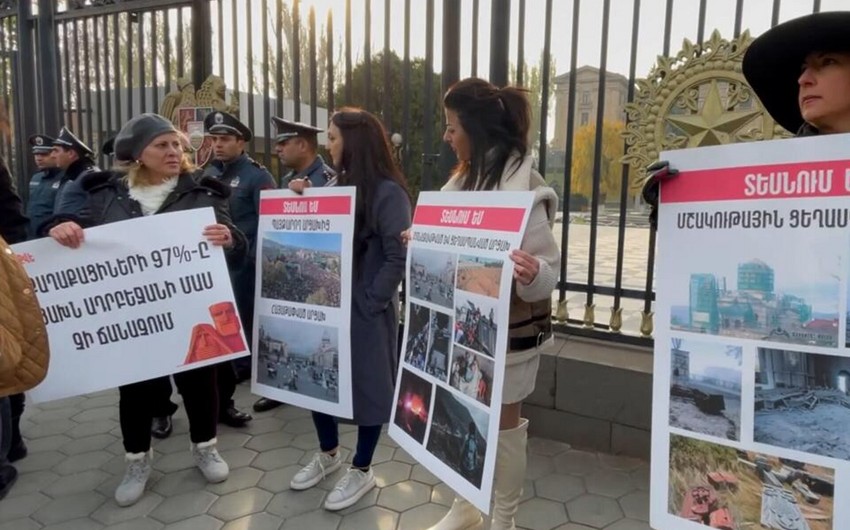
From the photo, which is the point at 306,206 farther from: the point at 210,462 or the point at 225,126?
the point at 225,126

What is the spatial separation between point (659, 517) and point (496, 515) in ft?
2.98

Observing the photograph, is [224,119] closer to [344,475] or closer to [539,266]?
[344,475]

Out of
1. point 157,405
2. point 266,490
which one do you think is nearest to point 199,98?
point 157,405

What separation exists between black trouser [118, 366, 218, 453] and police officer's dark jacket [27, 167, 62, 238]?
9.21 ft

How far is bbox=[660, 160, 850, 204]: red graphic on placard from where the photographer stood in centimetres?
126

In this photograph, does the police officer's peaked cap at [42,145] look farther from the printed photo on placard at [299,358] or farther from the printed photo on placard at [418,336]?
the printed photo on placard at [418,336]

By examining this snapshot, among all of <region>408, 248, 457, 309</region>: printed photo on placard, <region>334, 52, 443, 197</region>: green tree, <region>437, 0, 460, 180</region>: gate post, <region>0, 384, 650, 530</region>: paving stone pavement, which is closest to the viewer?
<region>408, 248, 457, 309</region>: printed photo on placard

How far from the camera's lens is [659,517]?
4.92 ft

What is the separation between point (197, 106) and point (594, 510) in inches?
168

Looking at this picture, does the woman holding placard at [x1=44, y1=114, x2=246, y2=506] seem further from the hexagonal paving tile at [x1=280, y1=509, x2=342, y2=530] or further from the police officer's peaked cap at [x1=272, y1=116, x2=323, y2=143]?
the police officer's peaked cap at [x1=272, y1=116, x2=323, y2=143]

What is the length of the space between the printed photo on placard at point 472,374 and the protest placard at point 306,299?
77 centimetres

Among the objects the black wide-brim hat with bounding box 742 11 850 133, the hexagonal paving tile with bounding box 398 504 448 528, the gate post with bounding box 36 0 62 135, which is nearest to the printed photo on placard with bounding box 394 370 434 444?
the hexagonal paving tile with bounding box 398 504 448 528

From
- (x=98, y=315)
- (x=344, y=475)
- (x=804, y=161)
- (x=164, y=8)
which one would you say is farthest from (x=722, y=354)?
(x=164, y=8)

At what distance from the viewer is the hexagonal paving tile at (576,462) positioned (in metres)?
3.19
